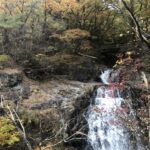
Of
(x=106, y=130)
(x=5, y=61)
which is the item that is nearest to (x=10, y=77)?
(x=5, y=61)

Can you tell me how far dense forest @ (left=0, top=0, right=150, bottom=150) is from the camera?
1602cm

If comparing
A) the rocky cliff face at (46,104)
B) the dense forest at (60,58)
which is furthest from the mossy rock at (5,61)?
the rocky cliff face at (46,104)

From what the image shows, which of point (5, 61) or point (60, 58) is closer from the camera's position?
point (5, 61)

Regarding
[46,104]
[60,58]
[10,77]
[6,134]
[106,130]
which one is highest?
[60,58]

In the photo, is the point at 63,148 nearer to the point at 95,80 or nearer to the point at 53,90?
the point at 53,90

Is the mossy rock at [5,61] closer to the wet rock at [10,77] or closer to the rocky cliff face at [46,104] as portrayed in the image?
the rocky cliff face at [46,104]

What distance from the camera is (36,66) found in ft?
67.7

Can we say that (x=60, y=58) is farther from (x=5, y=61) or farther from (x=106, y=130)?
(x=106, y=130)

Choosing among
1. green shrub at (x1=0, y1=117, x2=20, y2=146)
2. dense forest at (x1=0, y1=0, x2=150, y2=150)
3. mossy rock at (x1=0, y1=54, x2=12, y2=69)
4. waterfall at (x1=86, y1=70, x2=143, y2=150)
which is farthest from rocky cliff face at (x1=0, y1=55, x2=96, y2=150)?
green shrub at (x1=0, y1=117, x2=20, y2=146)

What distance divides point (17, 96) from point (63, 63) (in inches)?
223

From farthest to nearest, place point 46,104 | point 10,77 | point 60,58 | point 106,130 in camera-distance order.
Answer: point 60,58
point 10,77
point 106,130
point 46,104

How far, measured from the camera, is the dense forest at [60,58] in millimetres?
16016

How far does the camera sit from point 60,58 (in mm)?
21547

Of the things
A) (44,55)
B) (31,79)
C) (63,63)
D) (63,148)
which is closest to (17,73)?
(31,79)
